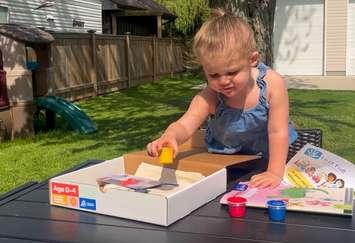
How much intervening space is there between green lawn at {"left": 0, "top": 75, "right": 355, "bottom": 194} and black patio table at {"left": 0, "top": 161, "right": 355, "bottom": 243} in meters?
3.56

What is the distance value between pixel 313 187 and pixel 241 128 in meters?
0.48

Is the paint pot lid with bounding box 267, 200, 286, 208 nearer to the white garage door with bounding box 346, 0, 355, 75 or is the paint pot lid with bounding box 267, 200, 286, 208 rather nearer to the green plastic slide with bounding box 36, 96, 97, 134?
the green plastic slide with bounding box 36, 96, 97, 134

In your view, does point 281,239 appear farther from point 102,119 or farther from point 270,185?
point 102,119

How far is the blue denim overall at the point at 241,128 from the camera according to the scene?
7.91 ft

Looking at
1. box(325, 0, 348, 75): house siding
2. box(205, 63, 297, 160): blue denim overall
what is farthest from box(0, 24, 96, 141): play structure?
box(325, 0, 348, 75): house siding

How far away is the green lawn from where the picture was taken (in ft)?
20.4

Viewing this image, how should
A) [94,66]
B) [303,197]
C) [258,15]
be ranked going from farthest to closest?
1. [94,66]
2. [258,15]
3. [303,197]

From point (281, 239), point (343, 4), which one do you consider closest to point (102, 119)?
point (281, 239)

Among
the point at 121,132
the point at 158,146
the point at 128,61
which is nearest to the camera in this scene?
the point at 158,146

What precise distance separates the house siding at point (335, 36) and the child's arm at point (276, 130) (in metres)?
15.0

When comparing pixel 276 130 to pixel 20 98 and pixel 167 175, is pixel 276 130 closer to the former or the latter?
pixel 167 175

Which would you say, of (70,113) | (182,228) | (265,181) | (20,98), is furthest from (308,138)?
(20,98)

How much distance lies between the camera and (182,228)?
5.32 feet

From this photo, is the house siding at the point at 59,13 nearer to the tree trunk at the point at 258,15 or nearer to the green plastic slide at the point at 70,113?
Result: the green plastic slide at the point at 70,113
